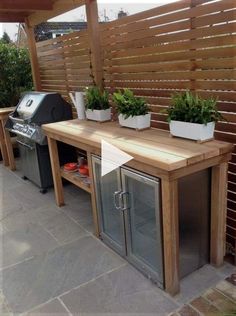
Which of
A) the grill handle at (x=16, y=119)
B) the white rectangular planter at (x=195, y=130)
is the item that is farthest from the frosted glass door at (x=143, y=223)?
the grill handle at (x=16, y=119)

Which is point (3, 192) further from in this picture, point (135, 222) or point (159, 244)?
point (159, 244)

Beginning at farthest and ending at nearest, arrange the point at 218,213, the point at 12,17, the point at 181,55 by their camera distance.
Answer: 1. the point at 12,17
2. the point at 181,55
3. the point at 218,213

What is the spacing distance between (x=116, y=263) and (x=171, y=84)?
1473 millimetres

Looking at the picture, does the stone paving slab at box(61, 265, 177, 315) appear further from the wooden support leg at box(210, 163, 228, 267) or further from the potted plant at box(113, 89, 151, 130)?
the potted plant at box(113, 89, 151, 130)

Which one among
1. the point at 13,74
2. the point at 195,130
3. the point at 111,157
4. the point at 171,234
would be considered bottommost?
the point at 171,234

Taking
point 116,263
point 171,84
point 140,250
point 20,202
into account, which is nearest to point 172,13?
point 171,84

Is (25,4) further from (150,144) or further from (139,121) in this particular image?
(150,144)

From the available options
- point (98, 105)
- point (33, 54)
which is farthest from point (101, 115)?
point (33, 54)

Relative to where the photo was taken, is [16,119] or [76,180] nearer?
[76,180]

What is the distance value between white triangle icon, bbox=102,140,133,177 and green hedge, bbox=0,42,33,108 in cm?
369

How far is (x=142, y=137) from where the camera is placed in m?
2.28

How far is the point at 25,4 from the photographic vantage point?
3572mm

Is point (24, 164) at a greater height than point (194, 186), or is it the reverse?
point (194, 186)

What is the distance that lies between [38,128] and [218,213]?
2.22 meters
